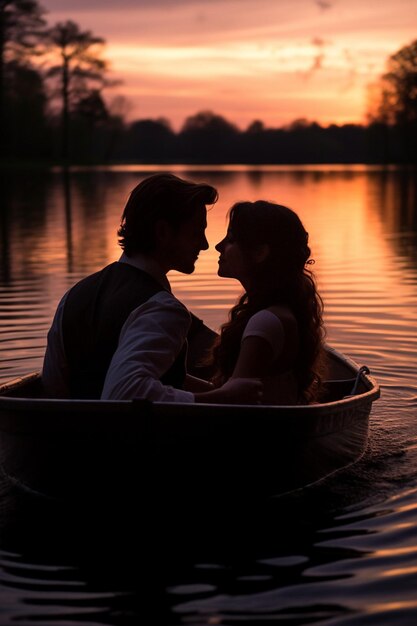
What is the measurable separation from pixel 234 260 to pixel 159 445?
48.5 inches

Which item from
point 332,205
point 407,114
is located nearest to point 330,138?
point 407,114

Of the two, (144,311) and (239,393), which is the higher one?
(144,311)

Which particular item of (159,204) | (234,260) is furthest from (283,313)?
(159,204)

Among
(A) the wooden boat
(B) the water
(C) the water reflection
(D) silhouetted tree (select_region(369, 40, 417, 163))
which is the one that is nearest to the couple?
(A) the wooden boat

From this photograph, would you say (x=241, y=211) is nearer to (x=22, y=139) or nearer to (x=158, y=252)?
(x=158, y=252)

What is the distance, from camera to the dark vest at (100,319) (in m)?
4.89

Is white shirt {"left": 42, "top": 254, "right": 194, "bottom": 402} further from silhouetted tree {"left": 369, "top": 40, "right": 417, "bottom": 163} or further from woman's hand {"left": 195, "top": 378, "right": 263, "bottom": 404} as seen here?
silhouetted tree {"left": 369, "top": 40, "right": 417, "bottom": 163}

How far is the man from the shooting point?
473 cm

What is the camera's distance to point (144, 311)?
15.7ft

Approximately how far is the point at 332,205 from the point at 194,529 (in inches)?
1288

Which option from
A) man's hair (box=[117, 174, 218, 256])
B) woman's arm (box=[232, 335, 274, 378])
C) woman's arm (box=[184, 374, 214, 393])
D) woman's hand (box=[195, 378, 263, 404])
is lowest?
woman's arm (box=[184, 374, 214, 393])

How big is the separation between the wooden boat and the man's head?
789 mm

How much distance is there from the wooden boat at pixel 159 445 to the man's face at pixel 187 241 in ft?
2.46

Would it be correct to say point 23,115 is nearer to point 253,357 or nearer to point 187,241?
point 253,357
